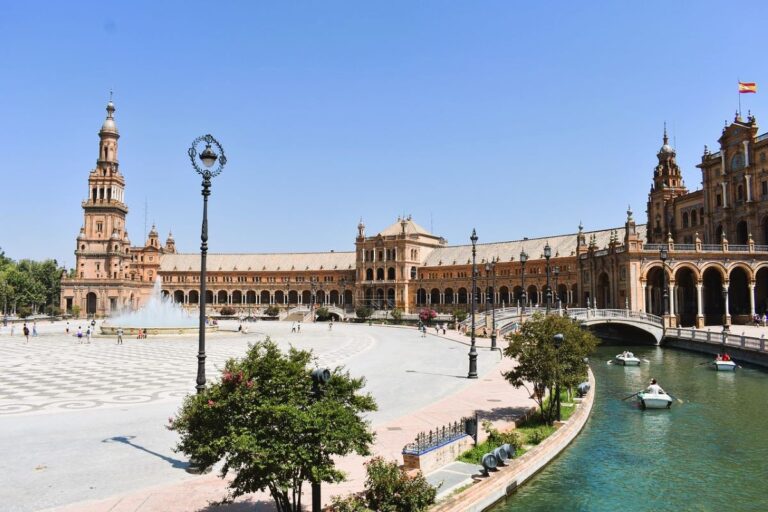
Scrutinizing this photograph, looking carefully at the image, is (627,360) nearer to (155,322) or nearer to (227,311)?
(155,322)

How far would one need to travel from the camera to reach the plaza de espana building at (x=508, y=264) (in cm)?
6515

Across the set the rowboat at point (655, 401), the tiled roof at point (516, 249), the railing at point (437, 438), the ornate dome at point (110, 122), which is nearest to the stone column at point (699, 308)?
the tiled roof at point (516, 249)

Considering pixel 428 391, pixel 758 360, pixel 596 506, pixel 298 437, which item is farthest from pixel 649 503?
pixel 758 360

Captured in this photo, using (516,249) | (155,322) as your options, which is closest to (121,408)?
(155,322)

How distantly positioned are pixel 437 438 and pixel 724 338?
4047cm

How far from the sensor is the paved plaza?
13000 mm

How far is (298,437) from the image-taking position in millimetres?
9266

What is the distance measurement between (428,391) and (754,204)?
60.0 m

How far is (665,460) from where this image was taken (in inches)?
734

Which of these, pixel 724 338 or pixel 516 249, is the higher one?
pixel 516 249

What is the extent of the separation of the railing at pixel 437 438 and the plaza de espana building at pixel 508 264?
1267 inches

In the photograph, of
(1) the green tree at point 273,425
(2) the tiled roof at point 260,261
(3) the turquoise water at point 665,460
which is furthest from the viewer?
(2) the tiled roof at point 260,261

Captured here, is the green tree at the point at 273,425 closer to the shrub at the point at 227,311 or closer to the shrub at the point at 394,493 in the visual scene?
the shrub at the point at 394,493

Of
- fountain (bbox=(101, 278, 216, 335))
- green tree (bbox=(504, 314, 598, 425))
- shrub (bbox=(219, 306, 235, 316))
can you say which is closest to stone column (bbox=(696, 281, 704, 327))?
green tree (bbox=(504, 314, 598, 425))
